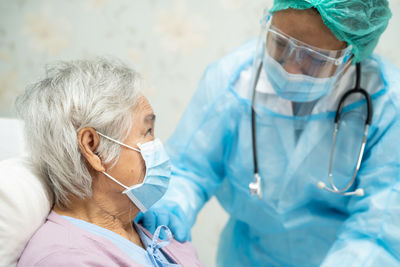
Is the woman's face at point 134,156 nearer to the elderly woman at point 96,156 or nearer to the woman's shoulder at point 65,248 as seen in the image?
the elderly woman at point 96,156

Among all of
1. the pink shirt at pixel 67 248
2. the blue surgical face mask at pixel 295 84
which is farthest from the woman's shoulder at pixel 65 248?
the blue surgical face mask at pixel 295 84

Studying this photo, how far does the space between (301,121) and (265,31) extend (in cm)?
33

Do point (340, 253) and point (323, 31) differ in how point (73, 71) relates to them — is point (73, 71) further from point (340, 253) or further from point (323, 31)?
point (340, 253)

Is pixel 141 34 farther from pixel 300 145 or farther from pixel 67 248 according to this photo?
pixel 67 248

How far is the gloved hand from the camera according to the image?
1.20 metres

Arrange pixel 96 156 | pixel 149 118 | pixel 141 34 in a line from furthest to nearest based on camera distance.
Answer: pixel 141 34, pixel 149 118, pixel 96 156

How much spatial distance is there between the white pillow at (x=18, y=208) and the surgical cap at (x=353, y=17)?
0.85 metres

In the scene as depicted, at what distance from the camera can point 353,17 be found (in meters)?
1.03

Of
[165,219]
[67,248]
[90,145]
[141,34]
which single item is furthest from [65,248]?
[141,34]

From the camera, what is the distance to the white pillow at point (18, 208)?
866mm

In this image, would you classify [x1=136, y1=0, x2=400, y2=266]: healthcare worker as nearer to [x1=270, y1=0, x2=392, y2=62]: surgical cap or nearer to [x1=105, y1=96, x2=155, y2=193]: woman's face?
[x1=270, y1=0, x2=392, y2=62]: surgical cap

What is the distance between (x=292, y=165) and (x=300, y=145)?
0.24ft

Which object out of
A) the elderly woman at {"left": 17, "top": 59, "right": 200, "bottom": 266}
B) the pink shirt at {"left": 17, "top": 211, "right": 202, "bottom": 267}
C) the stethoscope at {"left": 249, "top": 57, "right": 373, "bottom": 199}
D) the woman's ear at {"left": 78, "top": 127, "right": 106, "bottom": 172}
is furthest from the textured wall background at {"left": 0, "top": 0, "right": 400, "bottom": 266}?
the pink shirt at {"left": 17, "top": 211, "right": 202, "bottom": 267}

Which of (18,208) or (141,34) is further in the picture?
(141,34)
